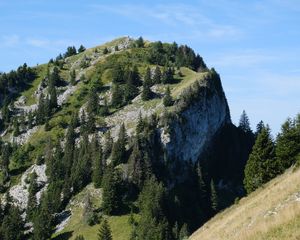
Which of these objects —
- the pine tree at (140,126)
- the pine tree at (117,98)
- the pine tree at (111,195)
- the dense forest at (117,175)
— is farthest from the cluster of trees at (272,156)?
the pine tree at (117,98)

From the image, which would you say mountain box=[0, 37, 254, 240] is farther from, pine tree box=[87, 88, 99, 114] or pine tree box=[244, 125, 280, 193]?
pine tree box=[244, 125, 280, 193]

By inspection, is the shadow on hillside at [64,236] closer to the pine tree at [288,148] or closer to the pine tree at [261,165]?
the pine tree at [261,165]

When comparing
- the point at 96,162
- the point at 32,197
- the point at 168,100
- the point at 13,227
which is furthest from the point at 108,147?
the point at 13,227

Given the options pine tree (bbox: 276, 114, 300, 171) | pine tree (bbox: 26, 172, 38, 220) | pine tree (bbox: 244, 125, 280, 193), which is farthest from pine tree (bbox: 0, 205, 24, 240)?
pine tree (bbox: 276, 114, 300, 171)

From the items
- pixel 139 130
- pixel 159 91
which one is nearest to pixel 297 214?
pixel 139 130

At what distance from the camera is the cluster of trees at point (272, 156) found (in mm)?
85688

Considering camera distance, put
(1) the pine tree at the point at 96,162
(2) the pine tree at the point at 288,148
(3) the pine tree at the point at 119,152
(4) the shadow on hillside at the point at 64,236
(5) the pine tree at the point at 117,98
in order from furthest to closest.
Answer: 1. (5) the pine tree at the point at 117,98
2. (3) the pine tree at the point at 119,152
3. (1) the pine tree at the point at 96,162
4. (4) the shadow on hillside at the point at 64,236
5. (2) the pine tree at the point at 288,148

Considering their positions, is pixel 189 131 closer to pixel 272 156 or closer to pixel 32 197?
pixel 32 197

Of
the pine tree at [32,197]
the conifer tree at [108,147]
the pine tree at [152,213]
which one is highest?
the conifer tree at [108,147]

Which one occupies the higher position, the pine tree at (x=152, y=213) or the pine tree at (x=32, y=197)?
the pine tree at (x=32, y=197)

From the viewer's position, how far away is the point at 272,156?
89.0 m

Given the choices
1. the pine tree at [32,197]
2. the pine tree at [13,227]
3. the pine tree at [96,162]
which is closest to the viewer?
the pine tree at [13,227]

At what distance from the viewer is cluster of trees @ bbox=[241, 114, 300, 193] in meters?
85.7

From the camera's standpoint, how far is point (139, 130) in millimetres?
166875
